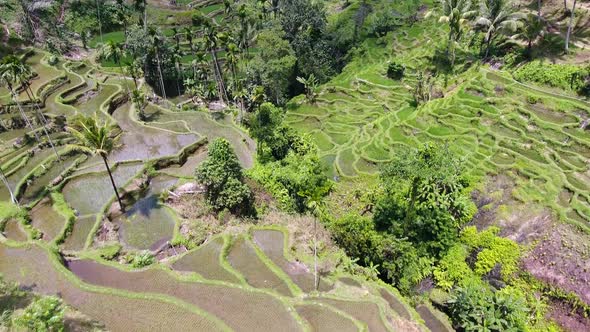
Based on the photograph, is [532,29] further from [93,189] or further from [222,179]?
[93,189]

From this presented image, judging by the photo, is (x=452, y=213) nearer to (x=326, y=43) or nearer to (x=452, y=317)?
(x=452, y=317)

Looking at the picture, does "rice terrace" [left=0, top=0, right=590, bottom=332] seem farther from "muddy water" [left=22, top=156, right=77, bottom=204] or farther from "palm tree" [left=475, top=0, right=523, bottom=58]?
"palm tree" [left=475, top=0, right=523, bottom=58]

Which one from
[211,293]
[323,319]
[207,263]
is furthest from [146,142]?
[323,319]

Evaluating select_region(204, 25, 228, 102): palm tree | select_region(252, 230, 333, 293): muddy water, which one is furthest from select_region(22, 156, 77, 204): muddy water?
select_region(204, 25, 228, 102): palm tree

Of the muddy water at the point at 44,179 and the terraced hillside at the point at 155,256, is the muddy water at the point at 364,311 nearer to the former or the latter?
the terraced hillside at the point at 155,256

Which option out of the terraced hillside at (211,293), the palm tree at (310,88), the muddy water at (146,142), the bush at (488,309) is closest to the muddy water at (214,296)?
the terraced hillside at (211,293)

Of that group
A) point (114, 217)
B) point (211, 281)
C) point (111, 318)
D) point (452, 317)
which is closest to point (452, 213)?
point (452, 317)
